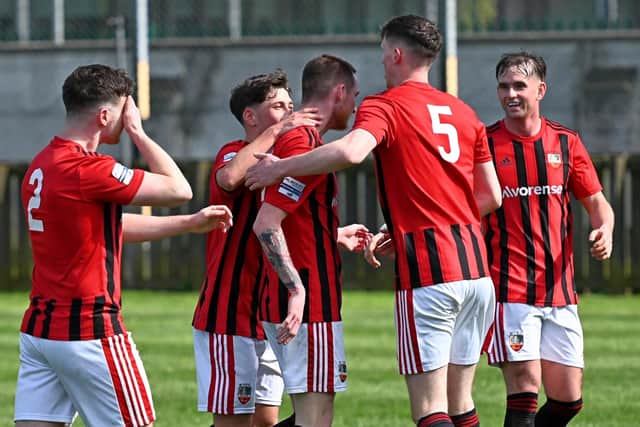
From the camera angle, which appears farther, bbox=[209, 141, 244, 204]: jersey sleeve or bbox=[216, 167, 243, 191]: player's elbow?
bbox=[209, 141, 244, 204]: jersey sleeve

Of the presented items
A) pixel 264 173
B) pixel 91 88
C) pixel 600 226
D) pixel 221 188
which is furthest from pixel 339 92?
pixel 600 226

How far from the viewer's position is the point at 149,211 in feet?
63.0

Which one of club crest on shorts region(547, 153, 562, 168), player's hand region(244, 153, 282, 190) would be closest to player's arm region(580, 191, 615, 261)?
club crest on shorts region(547, 153, 562, 168)

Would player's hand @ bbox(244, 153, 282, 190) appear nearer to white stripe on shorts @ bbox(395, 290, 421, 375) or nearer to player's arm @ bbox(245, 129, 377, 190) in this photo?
player's arm @ bbox(245, 129, 377, 190)

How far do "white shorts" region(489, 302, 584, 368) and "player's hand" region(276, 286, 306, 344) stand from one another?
199 cm

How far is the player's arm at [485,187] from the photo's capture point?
262 inches

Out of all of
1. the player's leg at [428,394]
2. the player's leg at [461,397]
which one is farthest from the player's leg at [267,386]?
the player's leg at [428,394]

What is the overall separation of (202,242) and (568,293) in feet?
40.6

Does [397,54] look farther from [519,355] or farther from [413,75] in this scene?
[519,355]

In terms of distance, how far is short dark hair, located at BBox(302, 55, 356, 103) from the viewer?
6293 millimetres

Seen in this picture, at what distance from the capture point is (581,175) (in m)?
7.98

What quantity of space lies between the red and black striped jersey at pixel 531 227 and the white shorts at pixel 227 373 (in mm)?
1733

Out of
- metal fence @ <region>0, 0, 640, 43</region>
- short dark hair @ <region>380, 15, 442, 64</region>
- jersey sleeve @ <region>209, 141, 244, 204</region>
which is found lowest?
jersey sleeve @ <region>209, 141, 244, 204</region>

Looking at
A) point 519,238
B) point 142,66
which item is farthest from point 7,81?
point 519,238
